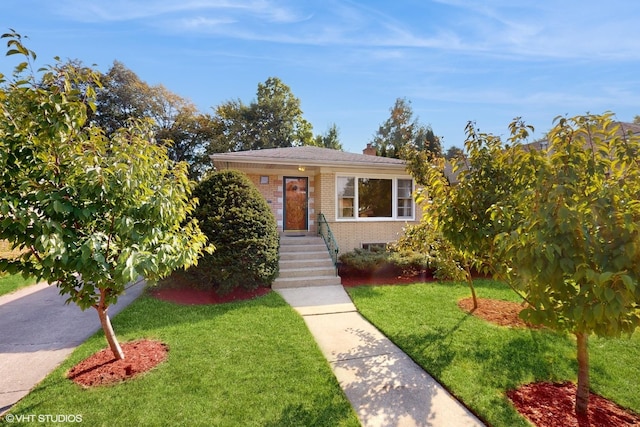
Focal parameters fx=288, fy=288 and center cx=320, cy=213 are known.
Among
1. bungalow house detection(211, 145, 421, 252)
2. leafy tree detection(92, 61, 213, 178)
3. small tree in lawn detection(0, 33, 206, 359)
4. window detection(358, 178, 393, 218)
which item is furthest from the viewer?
leafy tree detection(92, 61, 213, 178)

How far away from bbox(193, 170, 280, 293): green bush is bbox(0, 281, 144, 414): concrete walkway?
2146 millimetres

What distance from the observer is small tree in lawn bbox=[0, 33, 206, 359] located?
2.64 meters

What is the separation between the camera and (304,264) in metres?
8.56

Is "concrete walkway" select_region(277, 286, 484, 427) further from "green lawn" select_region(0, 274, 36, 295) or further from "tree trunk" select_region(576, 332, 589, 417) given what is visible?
"green lawn" select_region(0, 274, 36, 295)

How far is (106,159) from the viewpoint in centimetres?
333

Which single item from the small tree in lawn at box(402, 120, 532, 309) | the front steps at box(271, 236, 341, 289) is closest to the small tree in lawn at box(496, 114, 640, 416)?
the small tree in lawn at box(402, 120, 532, 309)

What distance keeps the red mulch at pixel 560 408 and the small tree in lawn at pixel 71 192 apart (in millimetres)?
4287

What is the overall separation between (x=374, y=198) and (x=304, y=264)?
433cm

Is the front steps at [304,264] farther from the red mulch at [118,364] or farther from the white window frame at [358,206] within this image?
the red mulch at [118,364]

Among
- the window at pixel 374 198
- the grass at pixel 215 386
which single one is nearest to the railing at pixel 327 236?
the window at pixel 374 198
